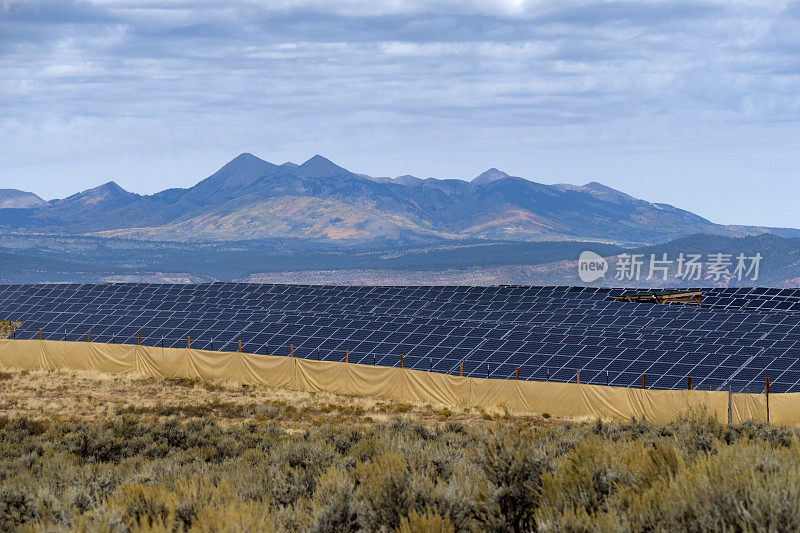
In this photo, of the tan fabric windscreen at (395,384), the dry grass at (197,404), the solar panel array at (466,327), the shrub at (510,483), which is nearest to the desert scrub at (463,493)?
the shrub at (510,483)

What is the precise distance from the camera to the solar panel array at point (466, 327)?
131 ft

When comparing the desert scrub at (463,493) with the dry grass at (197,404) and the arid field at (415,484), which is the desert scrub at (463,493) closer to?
the arid field at (415,484)

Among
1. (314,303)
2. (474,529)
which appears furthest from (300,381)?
(474,529)

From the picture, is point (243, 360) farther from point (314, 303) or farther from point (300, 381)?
point (314, 303)

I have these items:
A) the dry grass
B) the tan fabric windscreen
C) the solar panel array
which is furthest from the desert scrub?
the solar panel array

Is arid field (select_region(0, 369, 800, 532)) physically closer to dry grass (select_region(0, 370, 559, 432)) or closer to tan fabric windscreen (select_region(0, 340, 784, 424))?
tan fabric windscreen (select_region(0, 340, 784, 424))

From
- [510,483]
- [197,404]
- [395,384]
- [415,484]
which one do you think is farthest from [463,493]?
[197,404]

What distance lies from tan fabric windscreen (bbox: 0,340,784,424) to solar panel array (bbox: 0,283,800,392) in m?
1.77

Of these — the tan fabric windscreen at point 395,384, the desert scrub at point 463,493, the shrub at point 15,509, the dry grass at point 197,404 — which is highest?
the desert scrub at point 463,493

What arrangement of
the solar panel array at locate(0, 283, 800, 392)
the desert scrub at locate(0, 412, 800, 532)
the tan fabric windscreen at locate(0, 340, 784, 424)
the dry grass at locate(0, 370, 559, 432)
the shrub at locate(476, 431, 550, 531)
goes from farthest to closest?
the solar panel array at locate(0, 283, 800, 392) → the dry grass at locate(0, 370, 559, 432) → the tan fabric windscreen at locate(0, 340, 784, 424) → the shrub at locate(476, 431, 550, 531) → the desert scrub at locate(0, 412, 800, 532)

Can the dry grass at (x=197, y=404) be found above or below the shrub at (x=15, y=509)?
below

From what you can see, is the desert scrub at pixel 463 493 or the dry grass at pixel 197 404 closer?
the desert scrub at pixel 463 493

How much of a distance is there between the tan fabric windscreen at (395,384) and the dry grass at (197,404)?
816 millimetres

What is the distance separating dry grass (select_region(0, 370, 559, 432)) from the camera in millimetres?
37812
